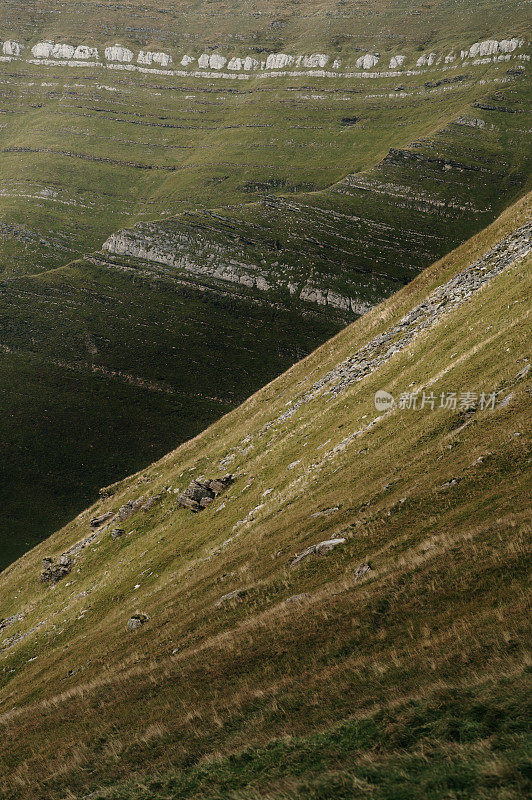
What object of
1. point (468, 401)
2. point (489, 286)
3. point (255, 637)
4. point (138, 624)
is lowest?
point (138, 624)

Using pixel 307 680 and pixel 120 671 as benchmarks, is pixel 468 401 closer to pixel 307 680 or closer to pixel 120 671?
pixel 307 680

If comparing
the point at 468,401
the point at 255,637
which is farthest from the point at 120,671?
the point at 468,401

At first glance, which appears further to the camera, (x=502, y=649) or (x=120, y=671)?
(x=120, y=671)

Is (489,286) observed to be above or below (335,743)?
above

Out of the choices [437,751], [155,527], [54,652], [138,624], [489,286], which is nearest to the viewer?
[437,751]

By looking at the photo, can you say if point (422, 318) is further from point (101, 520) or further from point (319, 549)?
point (101, 520)

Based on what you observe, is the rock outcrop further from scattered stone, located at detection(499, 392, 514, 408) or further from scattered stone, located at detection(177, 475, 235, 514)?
scattered stone, located at detection(499, 392, 514, 408)

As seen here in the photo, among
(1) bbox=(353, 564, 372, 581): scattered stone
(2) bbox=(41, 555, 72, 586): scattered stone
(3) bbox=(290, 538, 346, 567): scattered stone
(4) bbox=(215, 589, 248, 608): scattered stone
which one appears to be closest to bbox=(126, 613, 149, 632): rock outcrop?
(4) bbox=(215, 589, 248, 608): scattered stone
